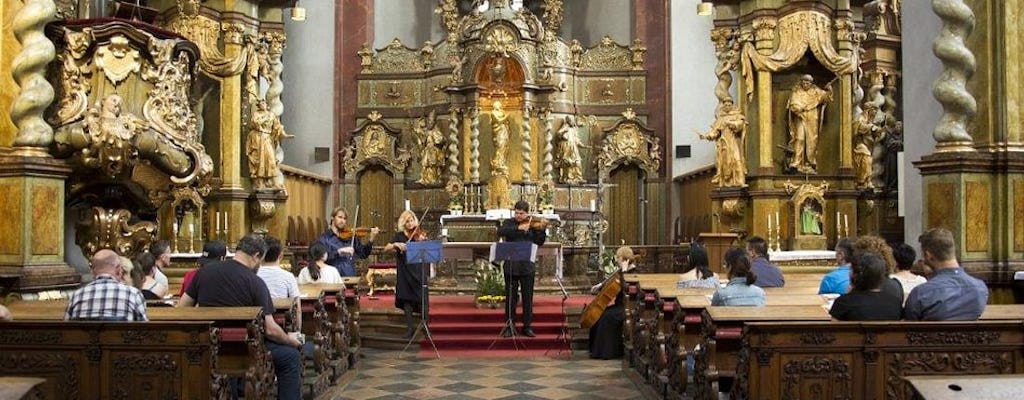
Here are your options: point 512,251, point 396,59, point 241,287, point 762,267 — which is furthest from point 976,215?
point 396,59

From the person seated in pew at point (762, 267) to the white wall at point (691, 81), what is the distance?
11.7 meters

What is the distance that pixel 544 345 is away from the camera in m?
11.4

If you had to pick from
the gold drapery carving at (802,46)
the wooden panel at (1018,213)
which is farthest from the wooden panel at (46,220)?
the gold drapery carving at (802,46)

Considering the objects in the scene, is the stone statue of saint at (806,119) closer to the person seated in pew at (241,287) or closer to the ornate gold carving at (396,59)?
the person seated in pew at (241,287)

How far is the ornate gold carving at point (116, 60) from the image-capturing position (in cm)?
901

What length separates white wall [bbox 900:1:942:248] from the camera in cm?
872

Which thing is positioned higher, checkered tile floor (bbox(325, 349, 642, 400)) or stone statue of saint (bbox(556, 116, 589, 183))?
stone statue of saint (bbox(556, 116, 589, 183))

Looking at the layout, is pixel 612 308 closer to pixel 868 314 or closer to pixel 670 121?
pixel 868 314

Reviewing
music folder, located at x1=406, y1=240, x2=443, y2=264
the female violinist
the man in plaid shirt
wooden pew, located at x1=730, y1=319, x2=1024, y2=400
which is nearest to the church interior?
wooden pew, located at x1=730, y1=319, x2=1024, y2=400

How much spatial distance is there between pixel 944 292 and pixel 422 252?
570 centimetres

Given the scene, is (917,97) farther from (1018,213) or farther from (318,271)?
(318,271)

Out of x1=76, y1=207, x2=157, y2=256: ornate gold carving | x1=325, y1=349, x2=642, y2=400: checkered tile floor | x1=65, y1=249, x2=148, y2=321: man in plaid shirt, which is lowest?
x1=325, y1=349, x2=642, y2=400: checkered tile floor

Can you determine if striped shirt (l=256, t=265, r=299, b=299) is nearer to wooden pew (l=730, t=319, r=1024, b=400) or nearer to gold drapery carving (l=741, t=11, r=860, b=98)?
wooden pew (l=730, t=319, r=1024, b=400)

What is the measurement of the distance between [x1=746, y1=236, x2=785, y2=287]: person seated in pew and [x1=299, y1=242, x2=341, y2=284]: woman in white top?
3736 millimetres
